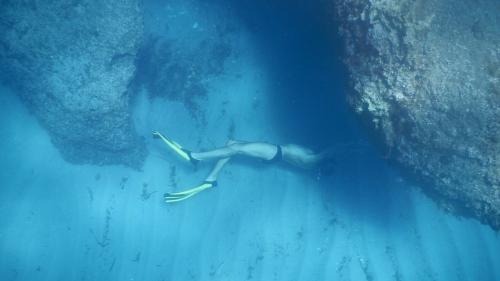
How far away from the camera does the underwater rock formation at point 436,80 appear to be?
10.1 feet

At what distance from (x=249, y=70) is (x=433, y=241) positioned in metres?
4.59

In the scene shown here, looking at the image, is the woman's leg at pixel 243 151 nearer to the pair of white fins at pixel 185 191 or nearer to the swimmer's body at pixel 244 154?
the swimmer's body at pixel 244 154

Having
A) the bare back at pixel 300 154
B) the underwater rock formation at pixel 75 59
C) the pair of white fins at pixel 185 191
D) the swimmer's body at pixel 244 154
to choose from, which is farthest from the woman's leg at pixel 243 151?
the underwater rock formation at pixel 75 59

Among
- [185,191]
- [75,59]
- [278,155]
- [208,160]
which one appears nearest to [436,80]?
[278,155]

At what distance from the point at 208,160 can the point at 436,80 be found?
3.92m

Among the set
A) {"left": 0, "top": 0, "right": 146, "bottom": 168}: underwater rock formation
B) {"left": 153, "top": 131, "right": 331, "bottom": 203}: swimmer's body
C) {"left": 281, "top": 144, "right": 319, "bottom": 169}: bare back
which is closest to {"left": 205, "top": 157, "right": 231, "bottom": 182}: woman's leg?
{"left": 153, "top": 131, "right": 331, "bottom": 203}: swimmer's body

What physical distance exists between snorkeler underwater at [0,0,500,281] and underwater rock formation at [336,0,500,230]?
4.0 inches

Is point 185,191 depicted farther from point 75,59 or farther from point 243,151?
point 75,59

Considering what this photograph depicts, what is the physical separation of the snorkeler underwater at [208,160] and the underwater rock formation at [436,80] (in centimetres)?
10

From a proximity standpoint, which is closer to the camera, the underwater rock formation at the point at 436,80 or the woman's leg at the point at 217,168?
the underwater rock formation at the point at 436,80

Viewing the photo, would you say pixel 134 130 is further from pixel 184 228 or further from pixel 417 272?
pixel 417 272

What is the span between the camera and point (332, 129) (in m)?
6.26

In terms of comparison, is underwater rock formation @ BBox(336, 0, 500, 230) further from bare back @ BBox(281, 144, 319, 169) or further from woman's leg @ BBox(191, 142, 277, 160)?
woman's leg @ BBox(191, 142, 277, 160)

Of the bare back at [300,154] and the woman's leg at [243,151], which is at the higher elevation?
the bare back at [300,154]
